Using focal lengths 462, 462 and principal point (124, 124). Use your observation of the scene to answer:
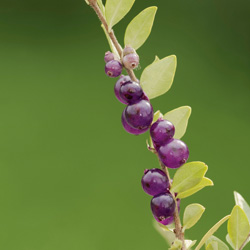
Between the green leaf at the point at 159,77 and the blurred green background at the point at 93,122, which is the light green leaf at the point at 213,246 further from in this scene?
the blurred green background at the point at 93,122

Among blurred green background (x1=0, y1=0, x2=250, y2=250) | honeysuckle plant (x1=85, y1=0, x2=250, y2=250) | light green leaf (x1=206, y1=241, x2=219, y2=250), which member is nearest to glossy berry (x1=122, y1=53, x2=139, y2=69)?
honeysuckle plant (x1=85, y1=0, x2=250, y2=250)

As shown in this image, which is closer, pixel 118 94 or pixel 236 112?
pixel 118 94

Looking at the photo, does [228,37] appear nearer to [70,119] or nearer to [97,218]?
[70,119]

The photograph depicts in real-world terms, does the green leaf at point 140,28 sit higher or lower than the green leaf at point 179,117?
higher

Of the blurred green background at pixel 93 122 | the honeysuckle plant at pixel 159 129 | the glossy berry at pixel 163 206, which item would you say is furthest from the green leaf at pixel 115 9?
the blurred green background at pixel 93 122

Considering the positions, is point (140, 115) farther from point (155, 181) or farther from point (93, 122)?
point (93, 122)

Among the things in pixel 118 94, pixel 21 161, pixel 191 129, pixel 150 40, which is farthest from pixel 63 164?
pixel 118 94
